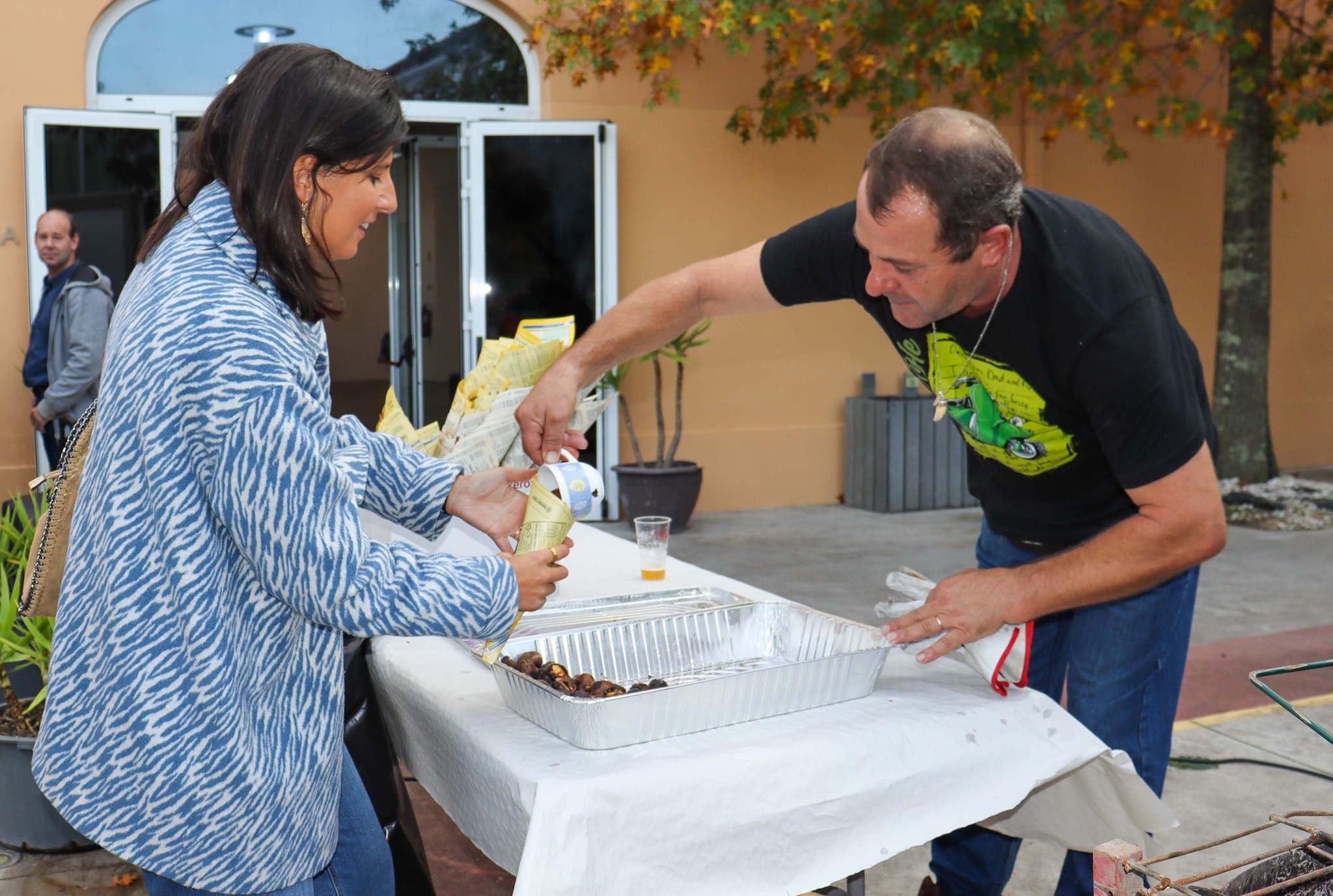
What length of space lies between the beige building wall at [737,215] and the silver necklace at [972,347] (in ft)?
17.9

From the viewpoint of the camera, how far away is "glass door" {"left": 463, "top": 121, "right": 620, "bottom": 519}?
6.85 meters

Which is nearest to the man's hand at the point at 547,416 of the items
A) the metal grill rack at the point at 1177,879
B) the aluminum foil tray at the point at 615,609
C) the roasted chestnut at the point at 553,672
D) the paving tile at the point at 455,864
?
the aluminum foil tray at the point at 615,609

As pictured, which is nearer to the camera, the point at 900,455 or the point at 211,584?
the point at 211,584

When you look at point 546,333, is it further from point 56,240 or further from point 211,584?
point 56,240

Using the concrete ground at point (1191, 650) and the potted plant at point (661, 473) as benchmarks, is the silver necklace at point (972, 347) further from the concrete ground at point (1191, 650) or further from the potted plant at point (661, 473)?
the potted plant at point (661, 473)

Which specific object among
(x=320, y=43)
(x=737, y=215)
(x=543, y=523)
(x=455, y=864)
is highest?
(x=320, y=43)

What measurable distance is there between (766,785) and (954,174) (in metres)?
0.86

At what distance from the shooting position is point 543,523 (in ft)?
4.79

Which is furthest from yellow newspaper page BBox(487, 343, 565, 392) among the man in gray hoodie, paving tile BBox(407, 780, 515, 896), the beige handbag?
the man in gray hoodie

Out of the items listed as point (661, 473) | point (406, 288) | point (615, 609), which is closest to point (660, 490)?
point (661, 473)

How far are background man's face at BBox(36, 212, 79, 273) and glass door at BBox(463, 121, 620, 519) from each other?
7.07 ft

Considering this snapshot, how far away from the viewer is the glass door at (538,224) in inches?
270

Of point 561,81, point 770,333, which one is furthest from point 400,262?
point 770,333

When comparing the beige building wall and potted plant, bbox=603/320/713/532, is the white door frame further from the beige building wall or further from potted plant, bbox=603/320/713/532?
potted plant, bbox=603/320/713/532
